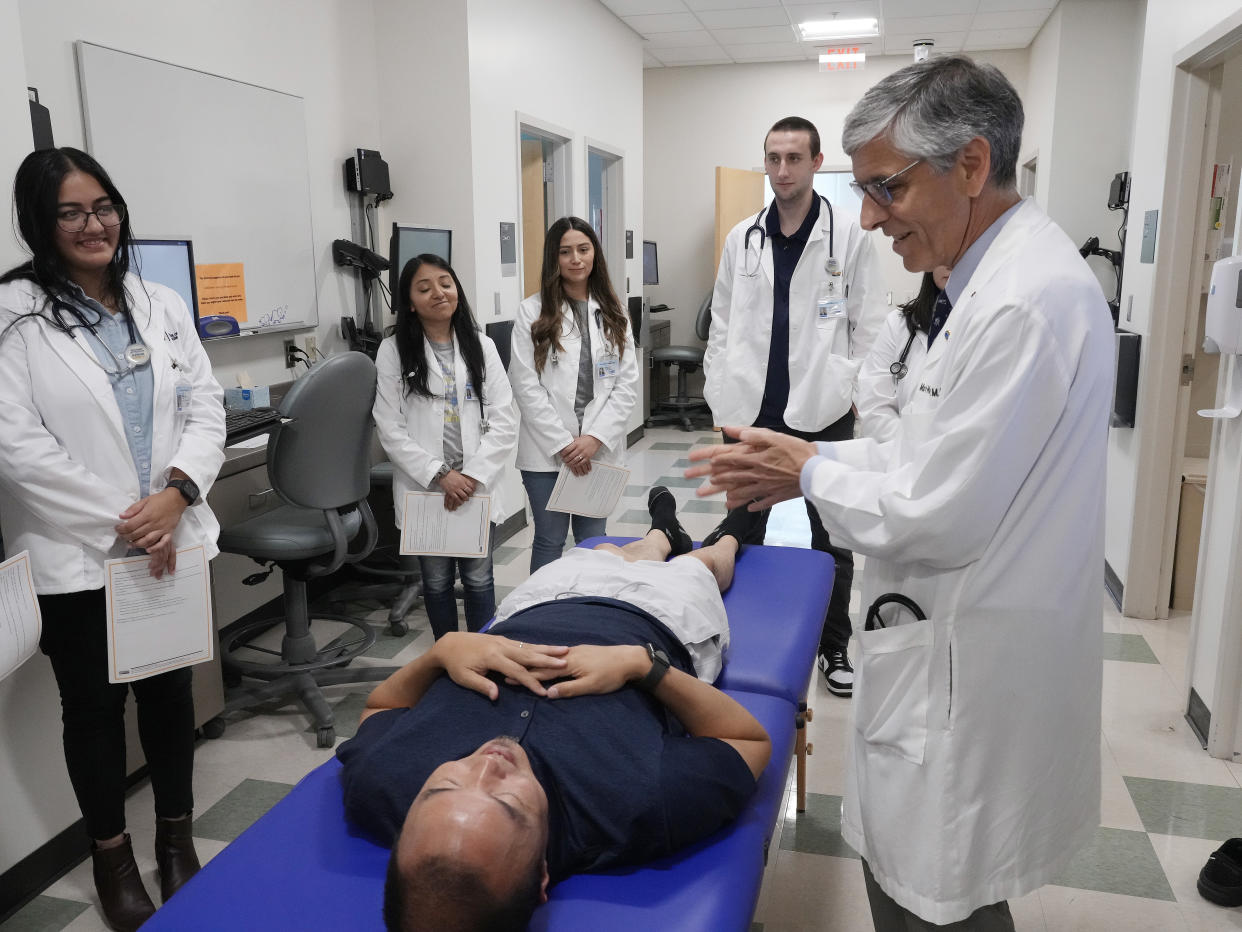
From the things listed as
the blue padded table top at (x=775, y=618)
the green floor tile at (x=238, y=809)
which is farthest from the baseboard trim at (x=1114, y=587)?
the green floor tile at (x=238, y=809)

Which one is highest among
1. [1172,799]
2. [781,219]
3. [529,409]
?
[781,219]

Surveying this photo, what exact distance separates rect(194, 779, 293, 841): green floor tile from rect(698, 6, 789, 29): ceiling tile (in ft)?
17.5

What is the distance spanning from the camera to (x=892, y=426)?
2.17m

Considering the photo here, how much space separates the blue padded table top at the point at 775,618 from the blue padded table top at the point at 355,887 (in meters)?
0.37

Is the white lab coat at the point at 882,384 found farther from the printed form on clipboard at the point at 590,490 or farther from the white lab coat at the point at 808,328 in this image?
the printed form on clipboard at the point at 590,490

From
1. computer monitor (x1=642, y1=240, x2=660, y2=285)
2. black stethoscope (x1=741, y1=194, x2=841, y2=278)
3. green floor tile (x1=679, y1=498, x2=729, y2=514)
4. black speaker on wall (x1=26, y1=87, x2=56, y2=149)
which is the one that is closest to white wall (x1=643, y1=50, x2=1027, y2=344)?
computer monitor (x1=642, y1=240, x2=660, y2=285)

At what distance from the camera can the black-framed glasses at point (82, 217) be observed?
172cm

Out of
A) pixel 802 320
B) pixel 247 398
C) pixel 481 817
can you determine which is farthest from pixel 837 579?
pixel 247 398

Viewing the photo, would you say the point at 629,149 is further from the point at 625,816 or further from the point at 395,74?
the point at 625,816

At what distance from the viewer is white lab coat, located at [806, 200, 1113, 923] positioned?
3.34 feet

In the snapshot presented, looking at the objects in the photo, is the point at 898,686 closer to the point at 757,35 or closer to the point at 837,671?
the point at 837,671

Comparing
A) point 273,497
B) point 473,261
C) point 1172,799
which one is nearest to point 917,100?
point 1172,799

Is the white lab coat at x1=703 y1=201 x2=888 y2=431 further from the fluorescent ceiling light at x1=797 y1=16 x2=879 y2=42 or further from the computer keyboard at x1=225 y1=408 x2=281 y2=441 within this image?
the fluorescent ceiling light at x1=797 y1=16 x2=879 y2=42

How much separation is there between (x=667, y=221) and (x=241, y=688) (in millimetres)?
5886
